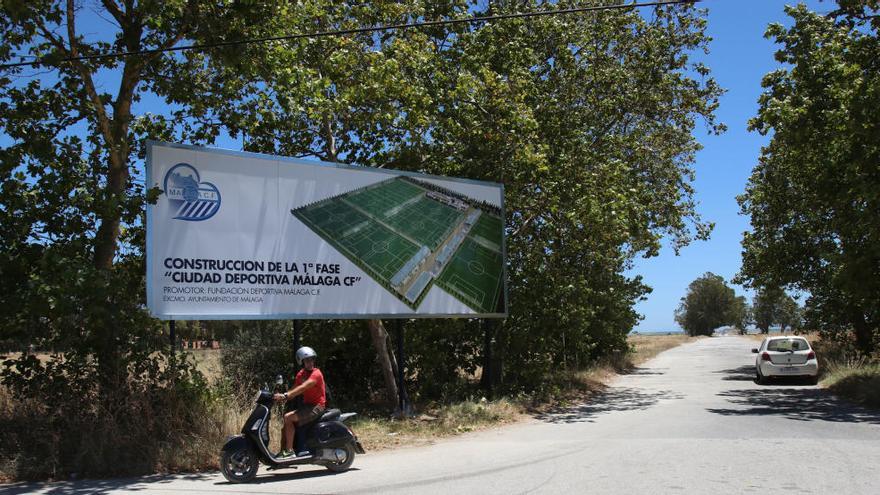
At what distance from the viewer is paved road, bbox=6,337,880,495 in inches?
312

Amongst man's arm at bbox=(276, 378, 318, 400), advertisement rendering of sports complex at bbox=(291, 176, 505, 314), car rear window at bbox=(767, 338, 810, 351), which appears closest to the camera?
man's arm at bbox=(276, 378, 318, 400)

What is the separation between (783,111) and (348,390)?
38.4 ft

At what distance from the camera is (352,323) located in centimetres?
1681

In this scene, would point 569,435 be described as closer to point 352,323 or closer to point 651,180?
point 352,323

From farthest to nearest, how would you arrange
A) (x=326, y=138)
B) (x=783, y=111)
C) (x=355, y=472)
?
1. (x=326, y=138)
2. (x=783, y=111)
3. (x=355, y=472)

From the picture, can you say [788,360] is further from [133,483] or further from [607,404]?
[133,483]

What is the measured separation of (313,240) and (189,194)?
8.11 feet

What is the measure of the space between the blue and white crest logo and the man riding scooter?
378 centimetres

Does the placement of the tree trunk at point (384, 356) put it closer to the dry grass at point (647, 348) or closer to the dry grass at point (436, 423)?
the dry grass at point (436, 423)

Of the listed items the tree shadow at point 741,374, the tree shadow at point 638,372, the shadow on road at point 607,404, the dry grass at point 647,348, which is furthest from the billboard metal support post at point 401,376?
the dry grass at point 647,348

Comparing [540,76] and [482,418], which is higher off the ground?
[540,76]

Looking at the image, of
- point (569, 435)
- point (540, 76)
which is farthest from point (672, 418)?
point (540, 76)

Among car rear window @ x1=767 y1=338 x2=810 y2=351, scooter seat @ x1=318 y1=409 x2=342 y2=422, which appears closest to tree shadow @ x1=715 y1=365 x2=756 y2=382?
car rear window @ x1=767 y1=338 x2=810 y2=351

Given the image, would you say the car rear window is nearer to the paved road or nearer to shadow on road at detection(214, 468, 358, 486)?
the paved road
